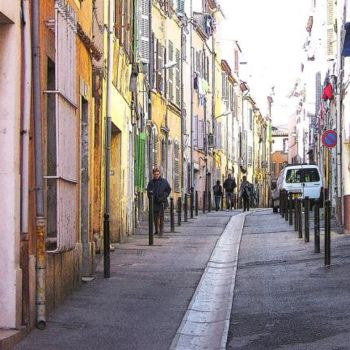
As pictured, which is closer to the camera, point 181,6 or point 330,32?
point 330,32

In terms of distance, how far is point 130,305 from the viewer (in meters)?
11.6

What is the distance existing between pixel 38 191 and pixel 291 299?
3.57 m

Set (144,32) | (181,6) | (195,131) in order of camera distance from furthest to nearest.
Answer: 1. (195,131)
2. (181,6)
3. (144,32)

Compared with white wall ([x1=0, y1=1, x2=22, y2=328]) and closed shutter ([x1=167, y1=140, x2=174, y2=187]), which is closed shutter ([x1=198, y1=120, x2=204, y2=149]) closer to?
closed shutter ([x1=167, y1=140, x2=174, y2=187])

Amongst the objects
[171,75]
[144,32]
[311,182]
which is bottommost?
[311,182]

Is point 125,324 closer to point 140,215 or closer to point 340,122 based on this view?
point 140,215

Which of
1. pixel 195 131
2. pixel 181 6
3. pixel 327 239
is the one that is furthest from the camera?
pixel 195 131

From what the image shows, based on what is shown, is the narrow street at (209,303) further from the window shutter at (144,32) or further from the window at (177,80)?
the window at (177,80)

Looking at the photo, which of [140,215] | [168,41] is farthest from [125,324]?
A: [168,41]

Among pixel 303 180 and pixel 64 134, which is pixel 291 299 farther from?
pixel 303 180

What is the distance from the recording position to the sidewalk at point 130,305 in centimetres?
923

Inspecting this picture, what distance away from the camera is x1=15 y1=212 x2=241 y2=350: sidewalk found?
9.23 metres

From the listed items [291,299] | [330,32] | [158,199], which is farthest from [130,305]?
[330,32]

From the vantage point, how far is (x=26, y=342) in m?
9.00
